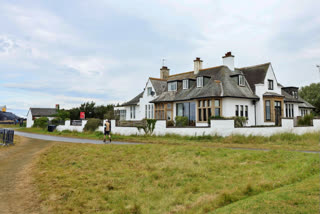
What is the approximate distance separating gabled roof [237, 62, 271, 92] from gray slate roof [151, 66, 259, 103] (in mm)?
844

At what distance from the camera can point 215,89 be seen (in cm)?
2847

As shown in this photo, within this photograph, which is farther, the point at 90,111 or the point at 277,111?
the point at 90,111

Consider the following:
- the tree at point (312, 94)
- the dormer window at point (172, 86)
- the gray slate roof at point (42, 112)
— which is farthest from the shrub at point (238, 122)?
the gray slate roof at point (42, 112)

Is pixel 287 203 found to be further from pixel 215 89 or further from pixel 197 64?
pixel 197 64

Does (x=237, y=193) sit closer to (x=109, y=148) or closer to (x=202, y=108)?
(x=109, y=148)

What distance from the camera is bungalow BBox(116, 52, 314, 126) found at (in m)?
27.8

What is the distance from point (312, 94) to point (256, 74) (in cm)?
3716

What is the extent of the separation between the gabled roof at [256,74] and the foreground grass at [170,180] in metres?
19.3

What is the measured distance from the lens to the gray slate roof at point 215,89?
91.6 ft

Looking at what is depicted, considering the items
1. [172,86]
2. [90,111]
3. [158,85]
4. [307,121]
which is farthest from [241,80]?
[90,111]

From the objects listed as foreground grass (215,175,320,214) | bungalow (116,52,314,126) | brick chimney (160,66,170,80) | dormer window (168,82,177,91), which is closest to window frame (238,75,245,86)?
bungalow (116,52,314,126)

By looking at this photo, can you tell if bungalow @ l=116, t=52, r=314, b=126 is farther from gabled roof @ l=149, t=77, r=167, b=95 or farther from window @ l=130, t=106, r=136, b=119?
window @ l=130, t=106, r=136, b=119

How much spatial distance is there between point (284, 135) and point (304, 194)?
1545 centimetres

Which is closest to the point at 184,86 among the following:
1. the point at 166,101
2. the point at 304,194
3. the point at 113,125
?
the point at 166,101
